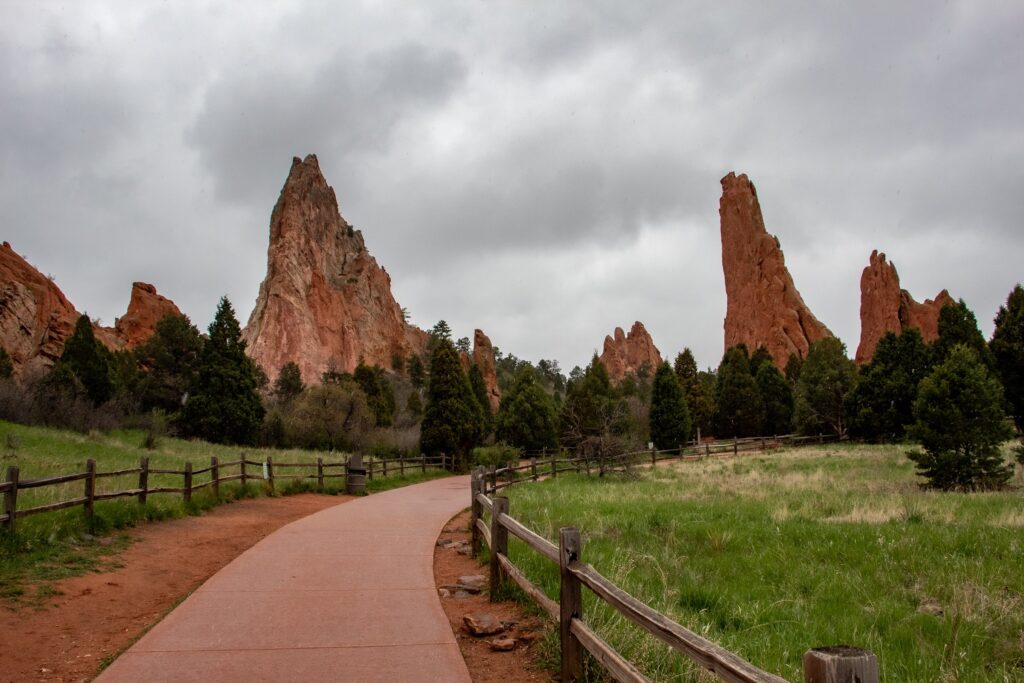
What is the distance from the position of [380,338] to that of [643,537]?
104m

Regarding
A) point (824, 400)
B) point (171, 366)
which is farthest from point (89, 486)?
point (824, 400)

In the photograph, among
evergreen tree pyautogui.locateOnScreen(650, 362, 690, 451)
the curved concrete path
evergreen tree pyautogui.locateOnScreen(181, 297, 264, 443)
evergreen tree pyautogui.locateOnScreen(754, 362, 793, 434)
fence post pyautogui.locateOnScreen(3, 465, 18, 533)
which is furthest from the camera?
evergreen tree pyautogui.locateOnScreen(754, 362, 793, 434)

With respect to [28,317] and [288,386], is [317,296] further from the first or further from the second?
[28,317]

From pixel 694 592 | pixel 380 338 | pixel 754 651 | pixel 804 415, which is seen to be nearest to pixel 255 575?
pixel 694 592

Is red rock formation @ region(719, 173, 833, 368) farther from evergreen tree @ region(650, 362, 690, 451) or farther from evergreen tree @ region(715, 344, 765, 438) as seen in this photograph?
evergreen tree @ region(650, 362, 690, 451)

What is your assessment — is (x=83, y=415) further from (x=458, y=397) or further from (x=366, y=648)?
(x=366, y=648)

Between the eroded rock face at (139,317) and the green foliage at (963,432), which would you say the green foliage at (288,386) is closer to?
the eroded rock face at (139,317)

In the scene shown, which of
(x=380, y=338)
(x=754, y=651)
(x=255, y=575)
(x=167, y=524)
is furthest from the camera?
(x=380, y=338)

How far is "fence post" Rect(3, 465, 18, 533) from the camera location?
8961 millimetres

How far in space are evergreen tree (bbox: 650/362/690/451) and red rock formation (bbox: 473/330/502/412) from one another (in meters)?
50.4

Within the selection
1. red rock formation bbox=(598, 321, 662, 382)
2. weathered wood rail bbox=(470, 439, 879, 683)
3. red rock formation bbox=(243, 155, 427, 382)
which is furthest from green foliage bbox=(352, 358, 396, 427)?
red rock formation bbox=(598, 321, 662, 382)

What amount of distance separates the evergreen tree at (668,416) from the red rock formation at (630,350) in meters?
97.3

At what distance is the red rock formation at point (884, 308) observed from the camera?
87.2 metres

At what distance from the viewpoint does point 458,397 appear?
139 feet
